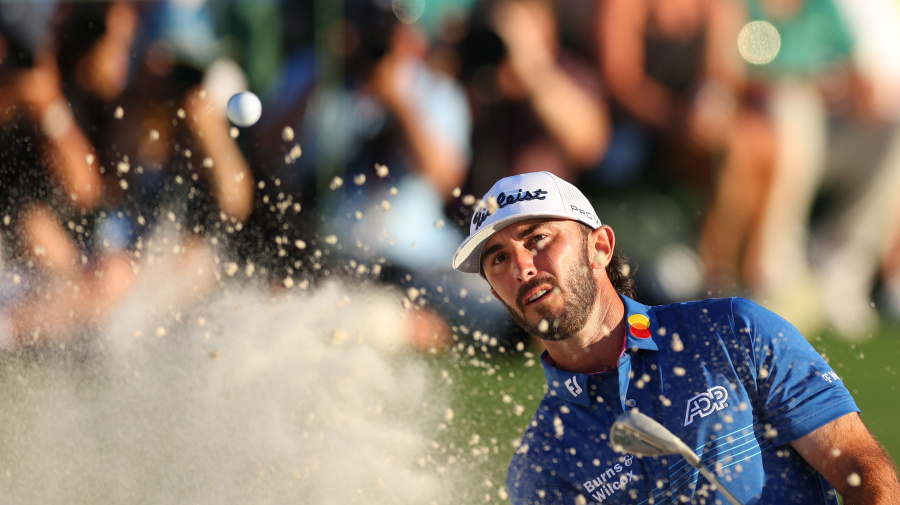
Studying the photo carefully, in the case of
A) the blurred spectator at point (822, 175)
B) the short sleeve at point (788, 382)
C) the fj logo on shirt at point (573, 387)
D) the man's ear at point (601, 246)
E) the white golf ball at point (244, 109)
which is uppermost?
the white golf ball at point (244, 109)

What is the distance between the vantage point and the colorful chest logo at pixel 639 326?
2.18 m

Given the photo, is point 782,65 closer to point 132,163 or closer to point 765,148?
point 765,148

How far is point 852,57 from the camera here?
3.92 metres

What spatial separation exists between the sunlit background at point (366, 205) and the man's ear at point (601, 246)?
1499 millimetres

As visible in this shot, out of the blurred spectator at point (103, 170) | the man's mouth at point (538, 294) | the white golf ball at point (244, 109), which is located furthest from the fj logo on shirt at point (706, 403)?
the white golf ball at point (244, 109)

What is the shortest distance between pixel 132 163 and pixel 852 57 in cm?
361

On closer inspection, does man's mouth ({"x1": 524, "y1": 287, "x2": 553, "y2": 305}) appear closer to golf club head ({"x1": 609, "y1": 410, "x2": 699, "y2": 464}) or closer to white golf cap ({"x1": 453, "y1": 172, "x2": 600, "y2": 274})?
white golf cap ({"x1": 453, "y1": 172, "x2": 600, "y2": 274})

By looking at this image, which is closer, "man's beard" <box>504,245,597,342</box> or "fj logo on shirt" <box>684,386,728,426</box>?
Answer: "fj logo on shirt" <box>684,386,728,426</box>

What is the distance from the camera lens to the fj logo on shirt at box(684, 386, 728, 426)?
2033mm

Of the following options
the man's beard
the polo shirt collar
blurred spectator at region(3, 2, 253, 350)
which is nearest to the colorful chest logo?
the polo shirt collar

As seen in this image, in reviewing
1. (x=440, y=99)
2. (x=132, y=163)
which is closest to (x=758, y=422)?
(x=440, y=99)

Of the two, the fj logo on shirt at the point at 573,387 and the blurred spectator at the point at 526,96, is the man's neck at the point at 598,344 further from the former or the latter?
the blurred spectator at the point at 526,96

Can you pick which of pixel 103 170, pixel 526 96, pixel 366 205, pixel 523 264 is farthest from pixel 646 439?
pixel 103 170

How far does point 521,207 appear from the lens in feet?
7.47
